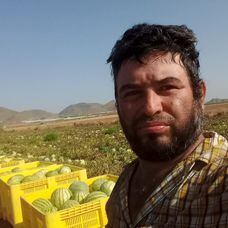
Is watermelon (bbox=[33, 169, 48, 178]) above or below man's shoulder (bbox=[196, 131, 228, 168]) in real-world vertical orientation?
below

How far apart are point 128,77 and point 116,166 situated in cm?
812

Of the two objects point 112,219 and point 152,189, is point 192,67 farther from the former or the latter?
point 112,219

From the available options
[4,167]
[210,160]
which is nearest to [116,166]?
[4,167]

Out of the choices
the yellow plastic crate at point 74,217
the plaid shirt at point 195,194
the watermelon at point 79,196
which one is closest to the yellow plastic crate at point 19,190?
the watermelon at point 79,196

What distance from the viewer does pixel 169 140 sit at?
6.07 ft

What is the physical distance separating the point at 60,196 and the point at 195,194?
3.90 m

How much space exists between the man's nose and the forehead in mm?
73

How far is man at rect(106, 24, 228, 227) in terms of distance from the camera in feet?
5.59

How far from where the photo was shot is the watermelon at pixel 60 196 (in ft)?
17.0

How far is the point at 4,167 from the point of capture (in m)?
8.91

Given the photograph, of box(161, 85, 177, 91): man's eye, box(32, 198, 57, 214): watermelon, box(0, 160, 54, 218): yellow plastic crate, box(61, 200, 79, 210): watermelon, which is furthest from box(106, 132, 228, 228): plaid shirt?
box(0, 160, 54, 218): yellow plastic crate

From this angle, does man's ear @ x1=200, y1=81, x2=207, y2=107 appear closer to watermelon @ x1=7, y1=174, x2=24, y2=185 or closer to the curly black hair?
the curly black hair

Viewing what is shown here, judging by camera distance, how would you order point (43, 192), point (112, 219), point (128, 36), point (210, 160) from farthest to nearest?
point (43, 192) < point (112, 219) < point (128, 36) < point (210, 160)

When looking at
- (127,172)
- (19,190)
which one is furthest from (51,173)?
(127,172)
